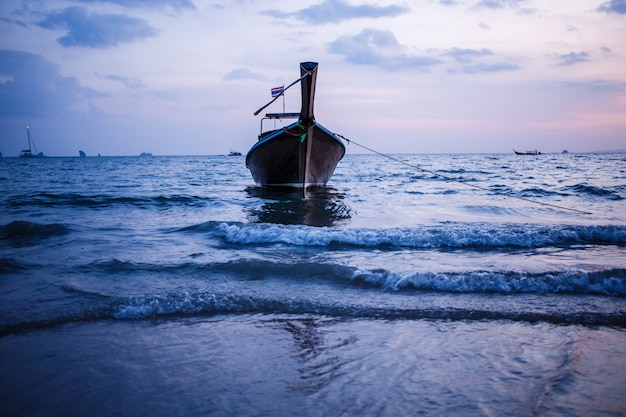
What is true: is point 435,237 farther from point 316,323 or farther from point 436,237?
point 316,323

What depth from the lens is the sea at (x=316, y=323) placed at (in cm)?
232

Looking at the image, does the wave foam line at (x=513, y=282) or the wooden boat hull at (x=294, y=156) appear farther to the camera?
the wooden boat hull at (x=294, y=156)

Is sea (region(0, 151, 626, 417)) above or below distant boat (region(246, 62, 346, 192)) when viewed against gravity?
below

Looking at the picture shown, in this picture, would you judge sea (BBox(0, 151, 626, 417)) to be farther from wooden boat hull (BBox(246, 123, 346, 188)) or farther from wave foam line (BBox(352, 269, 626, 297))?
wooden boat hull (BBox(246, 123, 346, 188))

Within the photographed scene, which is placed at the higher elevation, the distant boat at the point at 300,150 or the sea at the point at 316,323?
the distant boat at the point at 300,150

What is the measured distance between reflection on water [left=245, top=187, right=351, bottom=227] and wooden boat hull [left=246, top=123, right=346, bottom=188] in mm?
405

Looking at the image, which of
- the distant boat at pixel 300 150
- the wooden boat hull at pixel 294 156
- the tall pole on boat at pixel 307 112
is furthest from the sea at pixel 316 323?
the wooden boat hull at pixel 294 156

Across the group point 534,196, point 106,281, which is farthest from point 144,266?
point 534,196

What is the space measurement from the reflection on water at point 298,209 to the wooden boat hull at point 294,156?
41cm

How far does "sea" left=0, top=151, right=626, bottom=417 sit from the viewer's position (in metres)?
2.32

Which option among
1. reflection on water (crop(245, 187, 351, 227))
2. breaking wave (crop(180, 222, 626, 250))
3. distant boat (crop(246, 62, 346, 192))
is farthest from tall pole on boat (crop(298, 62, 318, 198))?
breaking wave (crop(180, 222, 626, 250))

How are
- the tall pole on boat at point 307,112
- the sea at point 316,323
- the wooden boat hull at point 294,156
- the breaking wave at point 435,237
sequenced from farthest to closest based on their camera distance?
1. the wooden boat hull at point 294,156
2. the tall pole on boat at point 307,112
3. the breaking wave at point 435,237
4. the sea at point 316,323

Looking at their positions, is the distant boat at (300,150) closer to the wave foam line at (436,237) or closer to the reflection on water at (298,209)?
the reflection on water at (298,209)

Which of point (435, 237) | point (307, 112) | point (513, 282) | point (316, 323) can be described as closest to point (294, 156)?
point (307, 112)
